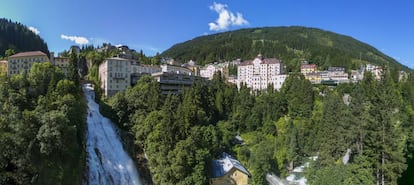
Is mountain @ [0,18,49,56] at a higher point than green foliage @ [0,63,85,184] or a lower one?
higher

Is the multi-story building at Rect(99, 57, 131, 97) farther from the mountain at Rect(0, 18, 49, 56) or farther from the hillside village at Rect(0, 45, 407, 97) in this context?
the mountain at Rect(0, 18, 49, 56)

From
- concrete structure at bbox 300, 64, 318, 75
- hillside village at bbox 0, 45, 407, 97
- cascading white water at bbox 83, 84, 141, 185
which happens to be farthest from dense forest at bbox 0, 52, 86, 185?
concrete structure at bbox 300, 64, 318, 75

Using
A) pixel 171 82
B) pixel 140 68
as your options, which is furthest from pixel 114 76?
pixel 140 68

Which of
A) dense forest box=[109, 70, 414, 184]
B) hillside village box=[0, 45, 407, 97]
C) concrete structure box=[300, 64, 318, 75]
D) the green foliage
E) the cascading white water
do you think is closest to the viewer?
the green foliage

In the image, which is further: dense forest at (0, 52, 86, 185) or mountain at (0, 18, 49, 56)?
mountain at (0, 18, 49, 56)

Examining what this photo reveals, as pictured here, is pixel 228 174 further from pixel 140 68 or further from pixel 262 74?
pixel 262 74

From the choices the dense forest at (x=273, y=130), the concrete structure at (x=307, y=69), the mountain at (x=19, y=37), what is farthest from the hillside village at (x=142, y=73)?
the mountain at (x=19, y=37)
